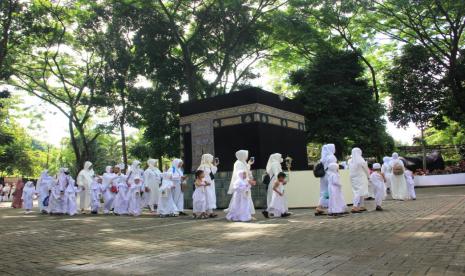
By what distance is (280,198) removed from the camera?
11758 mm

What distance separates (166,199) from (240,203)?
3.40m

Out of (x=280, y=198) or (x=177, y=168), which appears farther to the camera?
(x=177, y=168)

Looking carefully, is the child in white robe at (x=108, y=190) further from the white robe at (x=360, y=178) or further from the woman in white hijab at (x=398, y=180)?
the woman in white hijab at (x=398, y=180)

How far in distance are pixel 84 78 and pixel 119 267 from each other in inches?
946

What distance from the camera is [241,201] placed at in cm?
1123

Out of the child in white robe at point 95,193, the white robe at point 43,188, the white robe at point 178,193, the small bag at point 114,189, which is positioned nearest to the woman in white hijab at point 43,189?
the white robe at point 43,188

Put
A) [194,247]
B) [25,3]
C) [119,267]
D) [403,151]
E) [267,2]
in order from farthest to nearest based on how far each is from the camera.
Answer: [403,151], [267,2], [25,3], [194,247], [119,267]

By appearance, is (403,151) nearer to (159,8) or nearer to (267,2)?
(267,2)

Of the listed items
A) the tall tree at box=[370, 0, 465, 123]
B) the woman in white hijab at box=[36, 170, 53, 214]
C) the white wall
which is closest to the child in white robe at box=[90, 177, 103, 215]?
the woman in white hijab at box=[36, 170, 53, 214]

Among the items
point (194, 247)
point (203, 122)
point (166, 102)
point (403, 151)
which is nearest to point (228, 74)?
point (166, 102)

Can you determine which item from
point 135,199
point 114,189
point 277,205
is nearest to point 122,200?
point 114,189

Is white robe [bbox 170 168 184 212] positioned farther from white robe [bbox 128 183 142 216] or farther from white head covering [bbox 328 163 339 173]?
white head covering [bbox 328 163 339 173]

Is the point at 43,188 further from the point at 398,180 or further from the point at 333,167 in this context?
the point at 398,180

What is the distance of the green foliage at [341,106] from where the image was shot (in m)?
23.1
